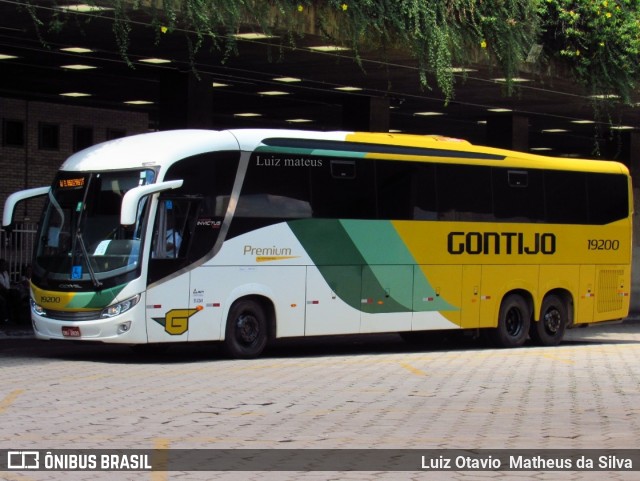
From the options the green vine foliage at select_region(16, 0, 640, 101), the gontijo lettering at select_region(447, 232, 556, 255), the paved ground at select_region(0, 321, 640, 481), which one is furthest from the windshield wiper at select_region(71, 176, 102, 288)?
the gontijo lettering at select_region(447, 232, 556, 255)

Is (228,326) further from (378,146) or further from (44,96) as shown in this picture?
(44,96)

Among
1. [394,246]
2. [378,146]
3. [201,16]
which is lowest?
[394,246]

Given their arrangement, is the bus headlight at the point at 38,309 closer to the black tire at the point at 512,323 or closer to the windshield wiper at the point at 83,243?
the windshield wiper at the point at 83,243

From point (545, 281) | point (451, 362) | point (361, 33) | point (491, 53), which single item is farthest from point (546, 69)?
point (451, 362)

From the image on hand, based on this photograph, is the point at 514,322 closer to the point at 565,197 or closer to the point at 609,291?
the point at 565,197

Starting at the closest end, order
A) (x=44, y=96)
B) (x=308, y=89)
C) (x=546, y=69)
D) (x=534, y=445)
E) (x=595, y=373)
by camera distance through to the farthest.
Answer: (x=534, y=445) → (x=595, y=373) → (x=546, y=69) → (x=308, y=89) → (x=44, y=96)

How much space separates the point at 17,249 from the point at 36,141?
1020cm

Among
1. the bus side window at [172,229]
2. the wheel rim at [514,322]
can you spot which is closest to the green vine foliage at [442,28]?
the bus side window at [172,229]

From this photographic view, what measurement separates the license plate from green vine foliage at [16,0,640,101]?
14.1 feet

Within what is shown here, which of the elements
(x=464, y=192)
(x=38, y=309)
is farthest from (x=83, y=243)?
(x=464, y=192)

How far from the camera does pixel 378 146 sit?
22641 millimetres

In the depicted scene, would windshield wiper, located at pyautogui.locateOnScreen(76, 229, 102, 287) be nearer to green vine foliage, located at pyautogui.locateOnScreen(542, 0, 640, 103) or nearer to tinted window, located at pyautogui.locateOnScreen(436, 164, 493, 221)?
tinted window, located at pyautogui.locateOnScreen(436, 164, 493, 221)

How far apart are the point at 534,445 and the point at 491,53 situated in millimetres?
15304

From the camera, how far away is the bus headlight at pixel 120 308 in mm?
18938
